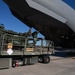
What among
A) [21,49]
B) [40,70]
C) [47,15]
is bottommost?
[40,70]

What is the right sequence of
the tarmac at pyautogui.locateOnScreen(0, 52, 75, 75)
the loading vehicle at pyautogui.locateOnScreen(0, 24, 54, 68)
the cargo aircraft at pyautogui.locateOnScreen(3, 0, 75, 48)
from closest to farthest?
the tarmac at pyautogui.locateOnScreen(0, 52, 75, 75) → the loading vehicle at pyautogui.locateOnScreen(0, 24, 54, 68) → the cargo aircraft at pyautogui.locateOnScreen(3, 0, 75, 48)

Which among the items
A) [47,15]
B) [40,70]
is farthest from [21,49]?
[47,15]

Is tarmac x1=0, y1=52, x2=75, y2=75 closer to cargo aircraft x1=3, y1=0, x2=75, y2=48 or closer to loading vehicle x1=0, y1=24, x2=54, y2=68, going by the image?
loading vehicle x1=0, y1=24, x2=54, y2=68

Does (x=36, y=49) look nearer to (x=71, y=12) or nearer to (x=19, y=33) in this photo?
(x=19, y=33)

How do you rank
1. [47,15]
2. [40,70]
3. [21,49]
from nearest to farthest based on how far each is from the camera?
[40,70]
[21,49]
[47,15]

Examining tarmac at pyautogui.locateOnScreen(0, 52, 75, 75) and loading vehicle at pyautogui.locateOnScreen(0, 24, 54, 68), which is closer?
tarmac at pyautogui.locateOnScreen(0, 52, 75, 75)

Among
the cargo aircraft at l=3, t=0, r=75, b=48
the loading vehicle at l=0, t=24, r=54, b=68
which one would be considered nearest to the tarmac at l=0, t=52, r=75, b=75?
the loading vehicle at l=0, t=24, r=54, b=68

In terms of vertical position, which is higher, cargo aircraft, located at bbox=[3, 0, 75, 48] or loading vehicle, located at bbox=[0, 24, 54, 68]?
cargo aircraft, located at bbox=[3, 0, 75, 48]

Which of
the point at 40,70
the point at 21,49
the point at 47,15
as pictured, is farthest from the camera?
the point at 47,15

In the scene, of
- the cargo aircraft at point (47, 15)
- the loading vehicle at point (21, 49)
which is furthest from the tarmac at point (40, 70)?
the cargo aircraft at point (47, 15)

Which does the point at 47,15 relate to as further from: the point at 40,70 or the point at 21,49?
the point at 40,70

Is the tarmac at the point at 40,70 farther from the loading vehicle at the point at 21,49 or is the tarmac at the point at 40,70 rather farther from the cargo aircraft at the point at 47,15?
the cargo aircraft at the point at 47,15

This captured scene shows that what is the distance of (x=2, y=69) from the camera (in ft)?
35.4

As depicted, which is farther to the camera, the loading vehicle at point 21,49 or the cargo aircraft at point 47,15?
the cargo aircraft at point 47,15
